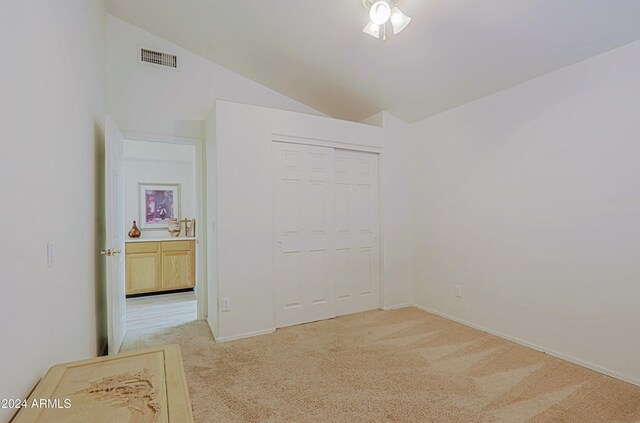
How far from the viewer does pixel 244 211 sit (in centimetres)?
307

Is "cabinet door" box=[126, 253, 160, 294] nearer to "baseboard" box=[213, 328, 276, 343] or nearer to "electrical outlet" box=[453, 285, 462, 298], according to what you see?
"baseboard" box=[213, 328, 276, 343]

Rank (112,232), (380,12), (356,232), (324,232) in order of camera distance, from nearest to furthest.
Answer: (380,12) → (112,232) → (324,232) → (356,232)

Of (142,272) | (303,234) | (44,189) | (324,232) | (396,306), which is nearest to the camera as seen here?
(44,189)

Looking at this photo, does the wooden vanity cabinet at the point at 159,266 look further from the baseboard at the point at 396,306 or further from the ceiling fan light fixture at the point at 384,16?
the ceiling fan light fixture at the point at 384,16

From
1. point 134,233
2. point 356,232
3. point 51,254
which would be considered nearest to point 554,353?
point 356,232

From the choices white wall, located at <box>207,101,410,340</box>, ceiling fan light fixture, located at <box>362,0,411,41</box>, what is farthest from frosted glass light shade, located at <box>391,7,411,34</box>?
white wall, located at <box>207,101,410,340</box>

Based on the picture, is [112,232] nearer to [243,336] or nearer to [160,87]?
[243,336]

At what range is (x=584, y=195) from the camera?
8.07 feet

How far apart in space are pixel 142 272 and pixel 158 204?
1.27 metres

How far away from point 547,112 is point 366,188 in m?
1.92

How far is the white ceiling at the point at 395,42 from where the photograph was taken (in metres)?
2.20

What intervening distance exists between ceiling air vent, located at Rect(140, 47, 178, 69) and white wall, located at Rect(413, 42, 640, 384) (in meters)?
3.17

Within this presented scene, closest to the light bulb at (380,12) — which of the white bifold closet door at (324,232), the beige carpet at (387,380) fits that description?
the white bifold closet door at (324,232)

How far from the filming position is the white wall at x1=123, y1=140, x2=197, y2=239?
5110 mm
